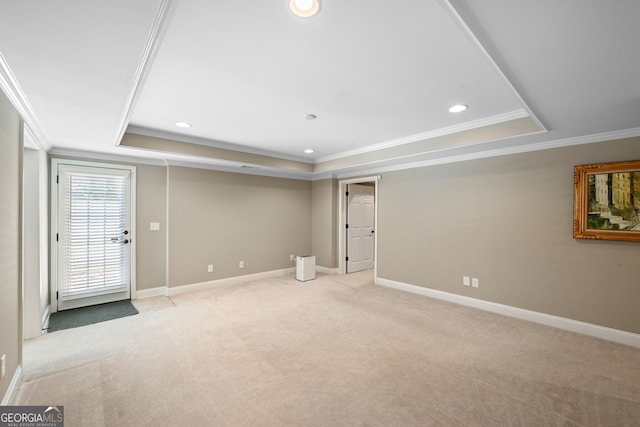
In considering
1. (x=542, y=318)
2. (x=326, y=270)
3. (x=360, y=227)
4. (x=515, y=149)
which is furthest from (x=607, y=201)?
(x=326, y=270)

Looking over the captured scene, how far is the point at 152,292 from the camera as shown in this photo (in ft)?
15.1

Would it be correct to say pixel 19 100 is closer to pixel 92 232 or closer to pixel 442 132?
pixel 92 232

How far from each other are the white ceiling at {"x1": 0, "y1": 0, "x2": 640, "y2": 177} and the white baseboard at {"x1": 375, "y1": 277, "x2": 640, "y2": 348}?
7.01 ft

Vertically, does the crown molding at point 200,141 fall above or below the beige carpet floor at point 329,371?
above

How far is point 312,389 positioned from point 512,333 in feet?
8.21

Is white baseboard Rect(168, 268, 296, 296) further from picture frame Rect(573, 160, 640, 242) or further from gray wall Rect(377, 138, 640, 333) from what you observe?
picture frame Rect(573, 160, 640, 242)

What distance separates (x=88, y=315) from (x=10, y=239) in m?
2.22

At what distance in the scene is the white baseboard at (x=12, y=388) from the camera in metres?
1.92

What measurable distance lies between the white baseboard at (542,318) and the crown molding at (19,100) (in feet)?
17.0

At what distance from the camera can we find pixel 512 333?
3.22 metres

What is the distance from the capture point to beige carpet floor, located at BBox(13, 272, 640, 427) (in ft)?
6.34

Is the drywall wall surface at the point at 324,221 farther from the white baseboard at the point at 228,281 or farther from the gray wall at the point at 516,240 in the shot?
the gray wall at the point at 516,240
